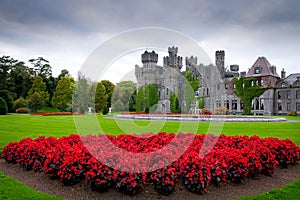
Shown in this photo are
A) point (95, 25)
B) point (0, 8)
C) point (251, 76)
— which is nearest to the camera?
point (95, 25)

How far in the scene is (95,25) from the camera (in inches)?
351

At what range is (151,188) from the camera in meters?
5.32

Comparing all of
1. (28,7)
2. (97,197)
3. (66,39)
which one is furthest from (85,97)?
(97,197)

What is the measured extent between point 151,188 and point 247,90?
39930 mm

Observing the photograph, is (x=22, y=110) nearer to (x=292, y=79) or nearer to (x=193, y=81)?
(x=193, y=81)

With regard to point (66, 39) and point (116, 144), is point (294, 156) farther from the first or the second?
point (66, 39)

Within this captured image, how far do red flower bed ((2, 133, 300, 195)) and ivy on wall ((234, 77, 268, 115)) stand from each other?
36436 mm

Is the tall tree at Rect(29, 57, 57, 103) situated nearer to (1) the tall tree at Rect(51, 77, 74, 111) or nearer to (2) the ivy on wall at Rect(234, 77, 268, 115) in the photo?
(1) the tall tree at Rect(51, 77, 74, 111)

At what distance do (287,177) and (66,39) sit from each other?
8.77 meters

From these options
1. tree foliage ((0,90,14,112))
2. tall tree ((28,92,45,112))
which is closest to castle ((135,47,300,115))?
tall tree ((28,92,45,112))

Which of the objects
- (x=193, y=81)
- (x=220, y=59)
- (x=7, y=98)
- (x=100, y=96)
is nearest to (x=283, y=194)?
(x=100, y=96)

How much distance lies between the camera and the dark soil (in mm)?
5020

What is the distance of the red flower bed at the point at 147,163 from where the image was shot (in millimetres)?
4973

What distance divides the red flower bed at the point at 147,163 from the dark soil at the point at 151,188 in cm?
11
